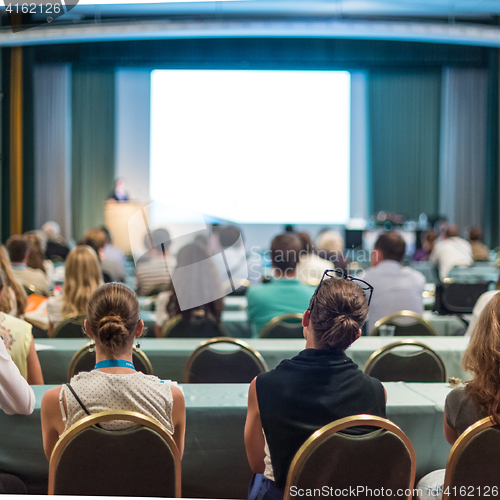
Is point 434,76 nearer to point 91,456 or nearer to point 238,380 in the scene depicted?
point 238,380

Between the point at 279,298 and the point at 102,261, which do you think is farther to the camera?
the point at 102,261

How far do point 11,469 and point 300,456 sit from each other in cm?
129

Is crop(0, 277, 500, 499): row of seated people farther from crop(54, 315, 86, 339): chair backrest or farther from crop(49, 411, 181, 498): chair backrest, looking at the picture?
crop(54, 315, 86, 339): chair backrest

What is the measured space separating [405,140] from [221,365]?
10.5m

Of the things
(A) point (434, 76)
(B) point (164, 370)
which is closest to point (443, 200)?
(A) point (434, 76)

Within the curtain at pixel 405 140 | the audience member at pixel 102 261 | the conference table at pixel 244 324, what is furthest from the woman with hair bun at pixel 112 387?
the curtain at pixel 405 140

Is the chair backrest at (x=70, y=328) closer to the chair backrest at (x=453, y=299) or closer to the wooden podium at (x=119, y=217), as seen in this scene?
the chair backrest at (x=453, y=299)

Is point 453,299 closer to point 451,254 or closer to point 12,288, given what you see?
point 451,254

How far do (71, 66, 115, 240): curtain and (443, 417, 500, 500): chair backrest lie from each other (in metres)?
11.2

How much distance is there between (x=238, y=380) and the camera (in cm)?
258

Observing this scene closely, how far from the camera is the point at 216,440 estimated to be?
2.09 metres

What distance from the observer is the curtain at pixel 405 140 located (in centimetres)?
1188

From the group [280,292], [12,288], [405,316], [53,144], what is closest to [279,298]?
[280,292]

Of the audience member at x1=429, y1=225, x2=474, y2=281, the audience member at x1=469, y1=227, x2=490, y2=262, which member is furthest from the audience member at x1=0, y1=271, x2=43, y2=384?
the audience member at x1=469, y1=227, x2=490, y2=262
